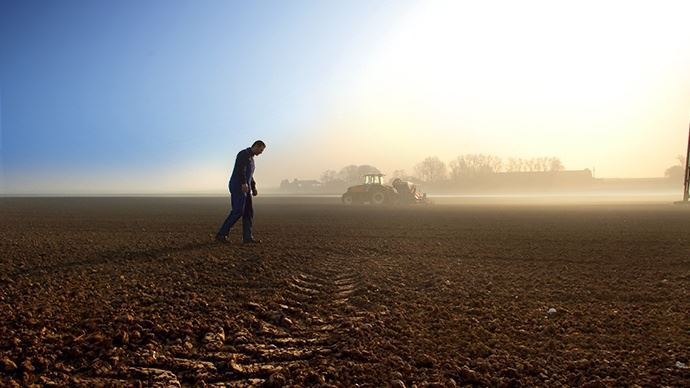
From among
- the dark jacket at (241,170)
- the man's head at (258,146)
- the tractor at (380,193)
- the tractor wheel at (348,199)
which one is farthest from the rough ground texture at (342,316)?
the tractor wheel at (348,199)

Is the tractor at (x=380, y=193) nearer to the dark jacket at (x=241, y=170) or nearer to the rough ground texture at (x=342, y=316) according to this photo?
the rough ground texture at (x=342, y=316)

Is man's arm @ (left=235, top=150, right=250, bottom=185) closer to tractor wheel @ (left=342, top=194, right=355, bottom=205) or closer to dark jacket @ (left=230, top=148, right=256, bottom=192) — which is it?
dark jacket @ (left=230, top=148, right=256, bottom=192)

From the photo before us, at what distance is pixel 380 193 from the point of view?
90.2 ft

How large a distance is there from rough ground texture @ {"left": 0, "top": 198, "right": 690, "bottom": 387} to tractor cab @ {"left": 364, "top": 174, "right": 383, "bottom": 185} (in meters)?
20.2

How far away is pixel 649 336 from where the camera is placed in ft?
11.8

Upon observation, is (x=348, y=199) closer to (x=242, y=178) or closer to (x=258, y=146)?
(x=242, y=178)

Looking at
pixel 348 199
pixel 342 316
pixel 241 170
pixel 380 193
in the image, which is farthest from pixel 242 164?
pixel 348 199

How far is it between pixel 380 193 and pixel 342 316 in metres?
23.4

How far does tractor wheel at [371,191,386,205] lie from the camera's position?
27.5 m

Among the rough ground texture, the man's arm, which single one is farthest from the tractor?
the man's arm

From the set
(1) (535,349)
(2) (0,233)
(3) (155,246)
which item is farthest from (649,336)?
(2) (0,233)

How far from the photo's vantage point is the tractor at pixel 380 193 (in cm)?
2747

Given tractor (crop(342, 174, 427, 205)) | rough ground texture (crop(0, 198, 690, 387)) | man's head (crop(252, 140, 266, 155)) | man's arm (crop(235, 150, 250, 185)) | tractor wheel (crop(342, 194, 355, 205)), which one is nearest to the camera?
rough ground texture (crop(0, 198, 690, 387))

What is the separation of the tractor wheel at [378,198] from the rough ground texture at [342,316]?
63.0 ft
